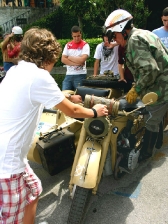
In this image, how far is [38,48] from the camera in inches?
74.3

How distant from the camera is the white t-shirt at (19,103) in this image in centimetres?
178

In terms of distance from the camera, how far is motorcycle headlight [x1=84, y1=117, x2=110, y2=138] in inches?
104

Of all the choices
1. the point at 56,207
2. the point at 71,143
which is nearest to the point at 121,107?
the point at 71,143

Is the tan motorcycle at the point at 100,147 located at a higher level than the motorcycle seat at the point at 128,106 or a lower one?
lower

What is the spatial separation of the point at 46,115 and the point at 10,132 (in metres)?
1.73

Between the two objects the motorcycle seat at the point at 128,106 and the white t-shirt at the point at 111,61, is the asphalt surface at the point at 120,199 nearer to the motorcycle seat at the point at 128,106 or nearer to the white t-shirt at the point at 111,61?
the motorcycle seat at the point at 128,106

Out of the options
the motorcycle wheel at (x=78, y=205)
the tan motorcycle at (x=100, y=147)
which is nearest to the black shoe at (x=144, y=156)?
the tan motorcycle at (x=100, y=147)

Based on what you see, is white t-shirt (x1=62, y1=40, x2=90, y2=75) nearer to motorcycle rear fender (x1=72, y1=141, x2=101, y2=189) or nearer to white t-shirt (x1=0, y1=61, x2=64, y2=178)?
motorcycle rear fender (x1=72, y1=141, x2=101, y2=189)

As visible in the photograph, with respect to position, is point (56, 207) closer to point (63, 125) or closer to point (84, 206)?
point (84, 206)

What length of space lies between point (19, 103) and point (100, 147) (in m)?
1.13

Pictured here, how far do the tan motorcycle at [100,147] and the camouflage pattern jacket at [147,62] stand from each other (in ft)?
0.90

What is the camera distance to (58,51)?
2.01 metres

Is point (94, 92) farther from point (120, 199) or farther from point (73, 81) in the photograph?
point (73, 81)

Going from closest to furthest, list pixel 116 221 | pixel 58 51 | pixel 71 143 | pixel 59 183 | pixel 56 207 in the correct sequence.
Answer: pixel 58 51 → pixel 116 221 → pixel 56 207 → pixel 71 143 → pixel 59 183
